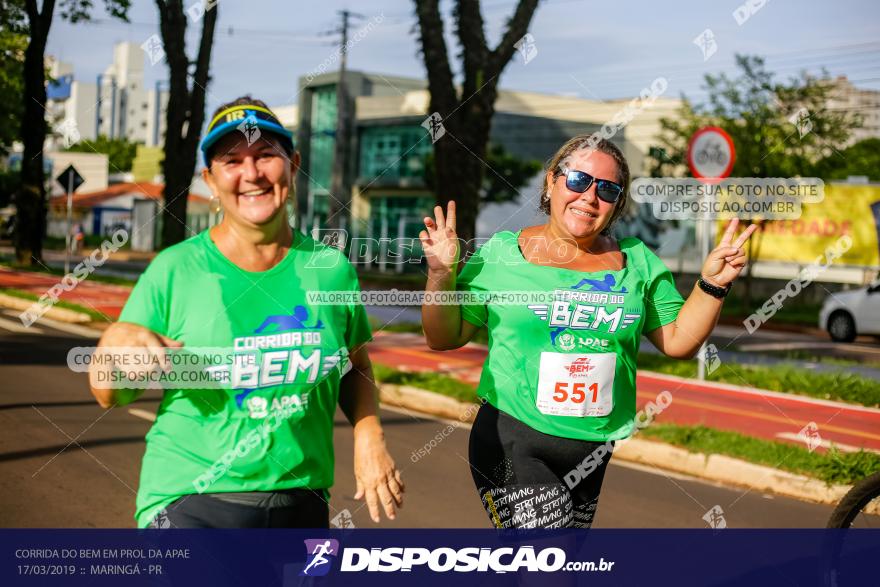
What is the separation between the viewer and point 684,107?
99.9 feet

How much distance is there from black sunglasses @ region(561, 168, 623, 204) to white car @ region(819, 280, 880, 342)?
64.2ft

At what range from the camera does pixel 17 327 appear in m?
16.0

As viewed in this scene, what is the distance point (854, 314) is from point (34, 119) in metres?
21.9

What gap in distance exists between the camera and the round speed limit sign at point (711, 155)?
10961mm

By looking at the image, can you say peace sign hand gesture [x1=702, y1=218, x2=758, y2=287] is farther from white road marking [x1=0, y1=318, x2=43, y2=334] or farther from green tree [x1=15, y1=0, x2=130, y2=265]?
green tree [x1=15, y1=0, x2=130, y2=265]

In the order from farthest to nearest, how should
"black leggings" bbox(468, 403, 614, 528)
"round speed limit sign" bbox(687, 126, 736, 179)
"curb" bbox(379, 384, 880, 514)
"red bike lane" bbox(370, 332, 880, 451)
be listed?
1. "round speed limit sign" bbox(687, 126, 736, 179)
2. "red bike lane" bbox(370, 332, 880, 451)
3. "curb" bbox(379, 384, 880, 514)
4. "black leggings" bbox(468, 403, 614, 528)

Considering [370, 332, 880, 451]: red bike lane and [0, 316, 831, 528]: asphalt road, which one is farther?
[370, 332, 880, 451]: red bike lane

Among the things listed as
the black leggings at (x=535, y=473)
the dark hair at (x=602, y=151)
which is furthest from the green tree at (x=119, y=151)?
the black leggings at (x=535, y=473)

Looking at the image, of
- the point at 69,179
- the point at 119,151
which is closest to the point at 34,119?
the point at 69,179

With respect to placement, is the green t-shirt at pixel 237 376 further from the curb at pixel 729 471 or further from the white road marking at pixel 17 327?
the white road marking at pixel 17 327

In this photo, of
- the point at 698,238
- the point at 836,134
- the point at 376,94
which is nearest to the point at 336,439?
the point at 836,134

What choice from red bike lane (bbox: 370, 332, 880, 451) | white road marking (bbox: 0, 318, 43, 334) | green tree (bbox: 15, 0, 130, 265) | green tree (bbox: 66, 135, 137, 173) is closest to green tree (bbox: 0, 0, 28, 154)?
green tree (bbox: 15, 0, 130, 265)

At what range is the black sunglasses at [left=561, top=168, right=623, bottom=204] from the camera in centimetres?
365

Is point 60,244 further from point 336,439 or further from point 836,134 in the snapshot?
point 336,439
